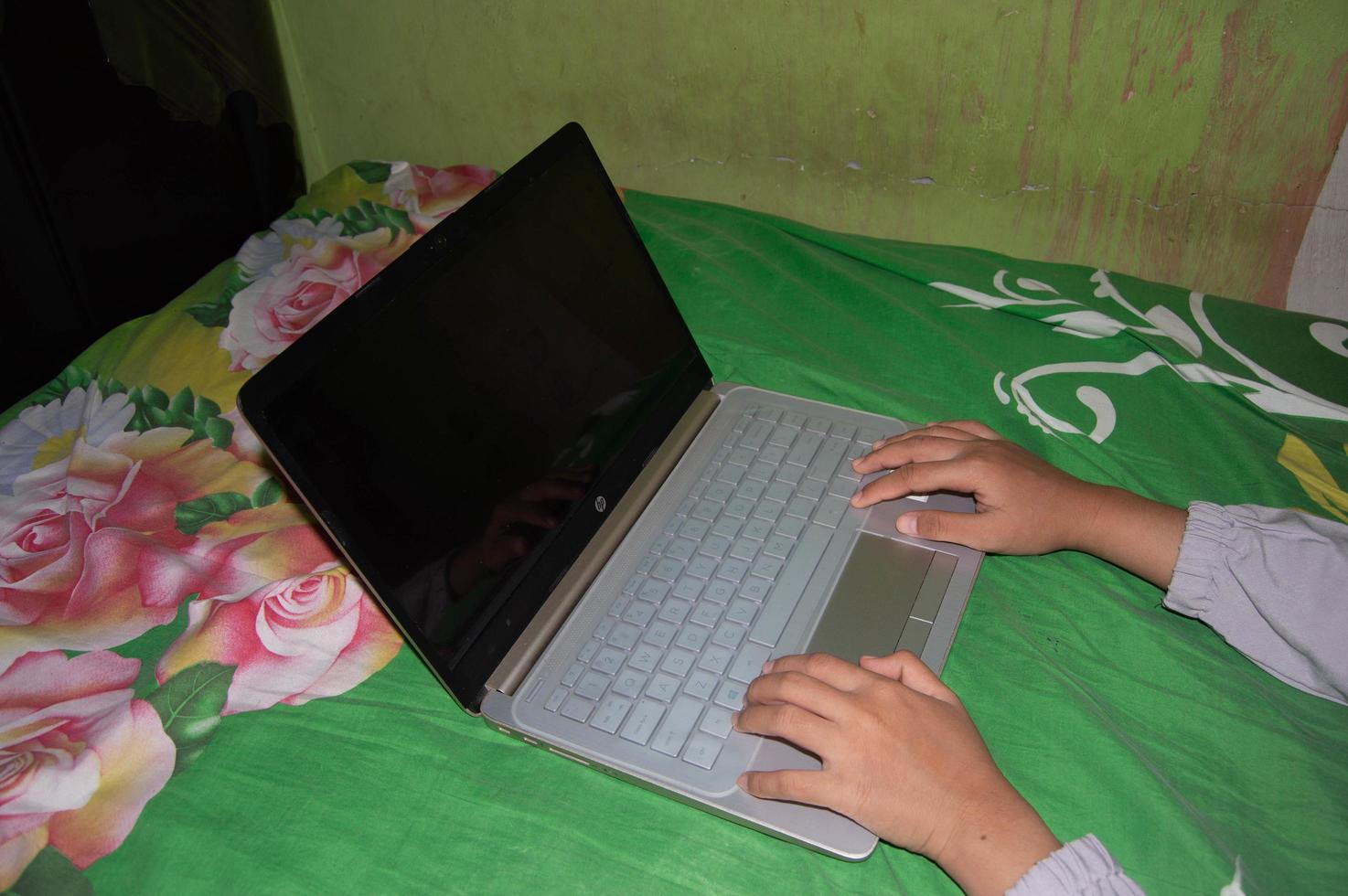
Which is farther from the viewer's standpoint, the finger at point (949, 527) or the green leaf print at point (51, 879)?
the finger at point (949, 527)

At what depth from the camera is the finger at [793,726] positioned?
63 centimetres

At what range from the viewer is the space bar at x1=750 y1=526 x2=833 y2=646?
737 millimetres

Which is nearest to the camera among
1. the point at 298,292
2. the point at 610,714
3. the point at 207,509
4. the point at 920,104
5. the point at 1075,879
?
the point at 1075,879

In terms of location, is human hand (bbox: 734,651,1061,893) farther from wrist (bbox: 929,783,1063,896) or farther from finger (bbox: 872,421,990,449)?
finger (bbox: 872,421,990,449)

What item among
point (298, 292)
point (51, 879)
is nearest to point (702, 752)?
point (51, 879)

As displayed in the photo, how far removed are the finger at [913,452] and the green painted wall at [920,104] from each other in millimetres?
601

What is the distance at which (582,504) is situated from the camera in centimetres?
Answer: 81

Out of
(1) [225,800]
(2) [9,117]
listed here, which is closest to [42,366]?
(2) [9,117]

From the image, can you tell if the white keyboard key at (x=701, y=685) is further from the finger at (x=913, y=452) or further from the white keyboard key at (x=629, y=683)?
the finger at (x=913, y=452)

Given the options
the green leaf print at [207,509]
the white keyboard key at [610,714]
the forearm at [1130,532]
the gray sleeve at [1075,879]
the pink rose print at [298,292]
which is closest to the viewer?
the gray sleeve at [1075,879]

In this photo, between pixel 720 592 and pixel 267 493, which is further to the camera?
pixel 267 493

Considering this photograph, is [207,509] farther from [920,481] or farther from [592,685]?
[920,481]

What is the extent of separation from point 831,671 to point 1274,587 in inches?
14.7

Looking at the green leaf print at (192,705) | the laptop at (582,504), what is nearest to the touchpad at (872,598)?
the laptop at (582,504)
